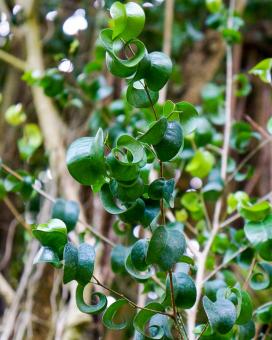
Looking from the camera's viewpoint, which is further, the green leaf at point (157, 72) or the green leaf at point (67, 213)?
the green leaf at point (67, 213)

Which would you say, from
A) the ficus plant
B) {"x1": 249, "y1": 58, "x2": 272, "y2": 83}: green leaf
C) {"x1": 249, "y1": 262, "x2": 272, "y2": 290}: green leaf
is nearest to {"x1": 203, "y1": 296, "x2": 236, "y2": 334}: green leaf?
the ficus plant

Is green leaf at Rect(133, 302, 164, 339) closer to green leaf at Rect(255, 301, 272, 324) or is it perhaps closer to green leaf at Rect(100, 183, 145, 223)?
green leaf at Rect(100, 183, 145, 223)

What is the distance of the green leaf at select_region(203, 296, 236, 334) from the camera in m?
0.54

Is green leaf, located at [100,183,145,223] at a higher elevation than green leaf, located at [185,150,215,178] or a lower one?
higher

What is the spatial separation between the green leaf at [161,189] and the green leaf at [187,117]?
79mm

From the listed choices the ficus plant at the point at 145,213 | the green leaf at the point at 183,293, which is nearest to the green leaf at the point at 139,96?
the ficus plant at the point at 145,213

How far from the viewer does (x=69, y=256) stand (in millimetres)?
527

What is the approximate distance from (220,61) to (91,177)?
1413mm

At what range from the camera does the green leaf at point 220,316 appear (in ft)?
1.76

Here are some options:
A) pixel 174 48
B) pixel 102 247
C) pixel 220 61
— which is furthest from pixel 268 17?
pixel 102 247

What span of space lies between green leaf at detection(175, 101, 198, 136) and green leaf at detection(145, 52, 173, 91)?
0.21 ft

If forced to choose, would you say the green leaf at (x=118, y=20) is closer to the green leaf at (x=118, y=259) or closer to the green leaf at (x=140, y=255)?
the green leaf at (x=140, y=255)

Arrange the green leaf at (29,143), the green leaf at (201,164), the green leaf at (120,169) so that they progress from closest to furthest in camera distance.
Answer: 1. the green leaf at (120,169)
2. the green leaf at (201,164)
3. the green leaf at (29,143)

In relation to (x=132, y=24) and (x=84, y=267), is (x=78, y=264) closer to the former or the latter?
(x=84, y=267)
